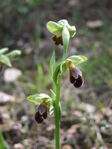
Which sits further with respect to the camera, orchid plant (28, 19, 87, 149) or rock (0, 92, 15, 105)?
rock (0, 92, 15, 105)

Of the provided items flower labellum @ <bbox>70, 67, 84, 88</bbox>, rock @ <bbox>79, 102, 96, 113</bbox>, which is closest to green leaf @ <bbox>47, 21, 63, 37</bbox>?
flower labellum @ <bbox>70, 67, 84, 88</bbox>

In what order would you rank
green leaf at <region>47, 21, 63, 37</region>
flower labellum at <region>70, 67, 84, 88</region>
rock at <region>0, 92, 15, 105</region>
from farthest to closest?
1. rock at <region>0, 92, 15, 105</region>
2. green leaf at <region>47, 21, 63, 37</region>
3. flower labellum at <region>70, 67, 84, 88</region>

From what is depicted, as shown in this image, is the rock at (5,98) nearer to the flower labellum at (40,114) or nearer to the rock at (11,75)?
the rock at (11,75)

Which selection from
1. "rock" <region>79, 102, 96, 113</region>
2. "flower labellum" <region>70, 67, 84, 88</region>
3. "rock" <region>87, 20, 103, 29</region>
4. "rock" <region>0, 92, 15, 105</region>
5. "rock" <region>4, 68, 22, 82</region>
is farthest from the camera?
"rock" <region>87, 20, 103, 29</region>

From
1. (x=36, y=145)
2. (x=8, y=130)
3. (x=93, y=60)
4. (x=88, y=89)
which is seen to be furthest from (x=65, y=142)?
(x=93, y=60)

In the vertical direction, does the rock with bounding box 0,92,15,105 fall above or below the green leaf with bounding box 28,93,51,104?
above

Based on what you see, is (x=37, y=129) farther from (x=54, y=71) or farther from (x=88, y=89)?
(x=54, y=71)

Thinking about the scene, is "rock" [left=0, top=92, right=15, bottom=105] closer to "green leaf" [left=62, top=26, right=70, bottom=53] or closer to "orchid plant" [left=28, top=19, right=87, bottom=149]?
"orchid plant" [left=28, top=19, right=87, bottom=149]

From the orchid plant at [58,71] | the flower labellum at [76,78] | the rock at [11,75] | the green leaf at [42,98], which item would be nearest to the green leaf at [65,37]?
the orchid plant at [58,71]

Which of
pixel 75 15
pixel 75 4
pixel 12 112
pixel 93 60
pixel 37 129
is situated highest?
pixel 75 4
